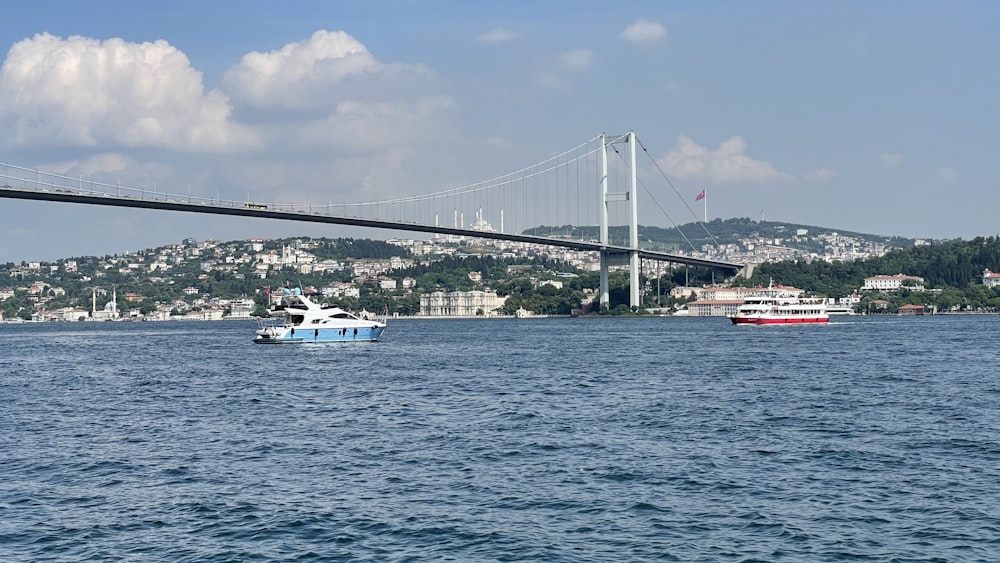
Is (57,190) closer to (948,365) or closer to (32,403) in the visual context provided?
(32,403)

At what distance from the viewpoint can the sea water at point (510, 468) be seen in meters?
10.1

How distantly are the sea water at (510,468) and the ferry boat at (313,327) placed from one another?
59.1 ft

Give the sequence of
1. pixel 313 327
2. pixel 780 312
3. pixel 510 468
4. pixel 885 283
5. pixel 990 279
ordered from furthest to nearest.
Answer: pixel 885 283, pixel 990 279, pixel 780 312, pixel 313 327, pixel 510 468

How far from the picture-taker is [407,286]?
6275 inches

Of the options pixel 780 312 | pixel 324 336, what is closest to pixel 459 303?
pixel 780 312

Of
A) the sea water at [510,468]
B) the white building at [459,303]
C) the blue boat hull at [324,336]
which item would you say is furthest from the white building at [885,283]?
the sea water at [510,468]

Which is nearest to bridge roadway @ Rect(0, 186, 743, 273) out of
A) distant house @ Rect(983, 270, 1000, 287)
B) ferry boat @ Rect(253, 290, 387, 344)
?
ferry boat @ Rect(253, 290, 387, 344)

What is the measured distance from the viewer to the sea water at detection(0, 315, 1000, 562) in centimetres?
1009

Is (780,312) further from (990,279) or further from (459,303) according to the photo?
(459,303)

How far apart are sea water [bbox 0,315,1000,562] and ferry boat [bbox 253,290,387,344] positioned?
18012 millimetres

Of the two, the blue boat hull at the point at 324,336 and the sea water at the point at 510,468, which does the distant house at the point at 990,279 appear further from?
the sea water at the point at 510,468

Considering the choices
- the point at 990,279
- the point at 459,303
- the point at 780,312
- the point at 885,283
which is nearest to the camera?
the point at 780,312

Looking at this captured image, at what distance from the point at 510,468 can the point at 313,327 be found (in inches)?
1276

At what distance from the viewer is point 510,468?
13.5m
